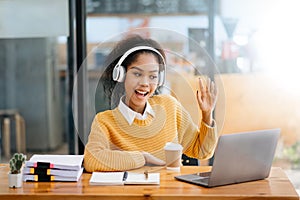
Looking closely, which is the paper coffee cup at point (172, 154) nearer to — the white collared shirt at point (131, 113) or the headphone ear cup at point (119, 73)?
the white collared shirt at point (131, 113)

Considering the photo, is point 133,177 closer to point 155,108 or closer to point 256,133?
point 155,108

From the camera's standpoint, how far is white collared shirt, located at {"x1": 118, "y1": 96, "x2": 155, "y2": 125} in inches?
84.2

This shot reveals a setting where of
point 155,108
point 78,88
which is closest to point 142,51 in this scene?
point 155,108

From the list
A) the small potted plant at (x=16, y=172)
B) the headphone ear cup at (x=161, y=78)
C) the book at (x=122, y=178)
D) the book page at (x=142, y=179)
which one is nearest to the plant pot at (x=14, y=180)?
the small potted plant at (x=16, y=172)

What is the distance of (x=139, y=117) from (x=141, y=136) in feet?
0.24

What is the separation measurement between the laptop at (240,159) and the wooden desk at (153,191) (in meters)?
0.03

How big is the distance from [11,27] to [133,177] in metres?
2.16

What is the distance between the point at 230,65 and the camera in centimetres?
383

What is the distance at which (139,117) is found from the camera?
2139 mm

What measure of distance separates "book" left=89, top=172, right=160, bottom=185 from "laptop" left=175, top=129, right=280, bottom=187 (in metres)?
0.11

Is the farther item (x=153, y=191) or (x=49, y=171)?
(x=49, y=171)

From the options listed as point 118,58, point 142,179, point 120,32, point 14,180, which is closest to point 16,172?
point 14,180

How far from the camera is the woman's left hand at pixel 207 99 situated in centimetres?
217

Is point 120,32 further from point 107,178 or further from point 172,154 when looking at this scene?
point 107,178
